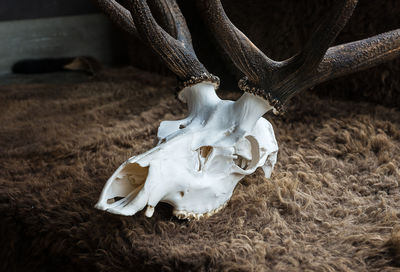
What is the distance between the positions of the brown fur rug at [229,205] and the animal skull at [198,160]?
0.06 meters

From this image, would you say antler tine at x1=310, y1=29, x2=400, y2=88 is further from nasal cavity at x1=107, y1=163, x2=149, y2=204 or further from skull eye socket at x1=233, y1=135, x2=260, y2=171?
nasal cavity at x1=107, y1=163, x2=149, y2=204

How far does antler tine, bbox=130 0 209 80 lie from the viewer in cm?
86

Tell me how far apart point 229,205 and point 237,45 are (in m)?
0.35

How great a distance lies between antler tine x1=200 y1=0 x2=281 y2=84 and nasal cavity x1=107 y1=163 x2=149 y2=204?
29 centimetres

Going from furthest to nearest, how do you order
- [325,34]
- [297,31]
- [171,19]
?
[297,31] < [171,19] < [325,34]

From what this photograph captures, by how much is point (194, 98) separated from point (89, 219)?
0.36 m

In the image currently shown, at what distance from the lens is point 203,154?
0.92m

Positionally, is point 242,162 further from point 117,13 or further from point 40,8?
point 40,8

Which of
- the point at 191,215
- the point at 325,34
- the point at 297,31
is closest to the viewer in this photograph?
the point at 325,34

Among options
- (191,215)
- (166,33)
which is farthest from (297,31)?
(191,215)

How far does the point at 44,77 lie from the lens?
2.32m

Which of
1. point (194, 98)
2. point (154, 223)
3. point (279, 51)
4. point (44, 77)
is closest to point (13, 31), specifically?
point (44, 77)

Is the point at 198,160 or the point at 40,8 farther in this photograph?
the point at 40,8

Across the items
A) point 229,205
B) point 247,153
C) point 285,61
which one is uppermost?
point 285,61
